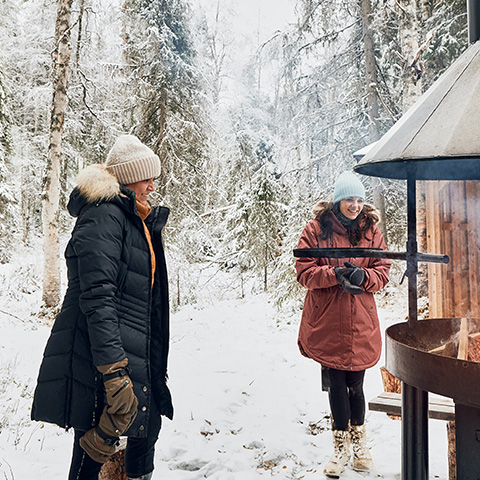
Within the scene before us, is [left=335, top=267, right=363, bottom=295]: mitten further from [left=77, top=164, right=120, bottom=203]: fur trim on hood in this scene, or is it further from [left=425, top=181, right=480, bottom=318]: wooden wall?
[left=425, top=181, right=480, bottom=318]: wooden wall

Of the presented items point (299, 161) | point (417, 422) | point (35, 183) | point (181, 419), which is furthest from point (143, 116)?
point (35, 183)

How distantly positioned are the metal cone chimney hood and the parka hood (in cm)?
138

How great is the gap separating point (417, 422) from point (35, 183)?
53.4 ft

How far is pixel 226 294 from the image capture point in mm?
11242

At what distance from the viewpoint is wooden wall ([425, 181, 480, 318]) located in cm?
461

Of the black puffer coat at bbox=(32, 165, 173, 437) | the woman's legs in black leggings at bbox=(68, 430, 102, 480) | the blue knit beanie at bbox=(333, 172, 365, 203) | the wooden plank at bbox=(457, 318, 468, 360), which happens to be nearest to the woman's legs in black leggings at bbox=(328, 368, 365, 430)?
the wooden plank at bbox=(457, 318, 468, 360)

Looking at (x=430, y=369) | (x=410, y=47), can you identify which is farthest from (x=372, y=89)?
(x=430, y=369)

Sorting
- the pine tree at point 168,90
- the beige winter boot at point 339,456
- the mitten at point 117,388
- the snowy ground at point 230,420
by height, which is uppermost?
the pine tree at point 168,90

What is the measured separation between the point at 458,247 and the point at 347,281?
2.48m

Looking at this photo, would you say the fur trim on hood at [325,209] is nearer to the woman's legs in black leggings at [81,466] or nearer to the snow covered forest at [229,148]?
the snow covered forest at [229,148]

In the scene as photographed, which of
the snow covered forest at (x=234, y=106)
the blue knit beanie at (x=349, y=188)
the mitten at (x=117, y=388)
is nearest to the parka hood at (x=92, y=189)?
the mitten at (x=117, y=388)

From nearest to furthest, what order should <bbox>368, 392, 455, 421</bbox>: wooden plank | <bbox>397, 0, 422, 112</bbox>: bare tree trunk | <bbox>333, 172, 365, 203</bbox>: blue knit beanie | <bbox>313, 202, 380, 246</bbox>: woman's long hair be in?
1. <bbox>368, 392, 455, 421</bbox>: wooden plank
2. <bbox>333, 172, 365, 203</bbox>: blue knit beanie
3. <bbox>313, 202, 380, 246</bbox>: woman's long hair
4. <bbox>397, 0, 422, 112</bbox>: bare tree trunk

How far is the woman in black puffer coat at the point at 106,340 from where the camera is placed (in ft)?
6.74

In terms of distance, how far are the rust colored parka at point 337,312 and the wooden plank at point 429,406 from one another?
10.6 inches
